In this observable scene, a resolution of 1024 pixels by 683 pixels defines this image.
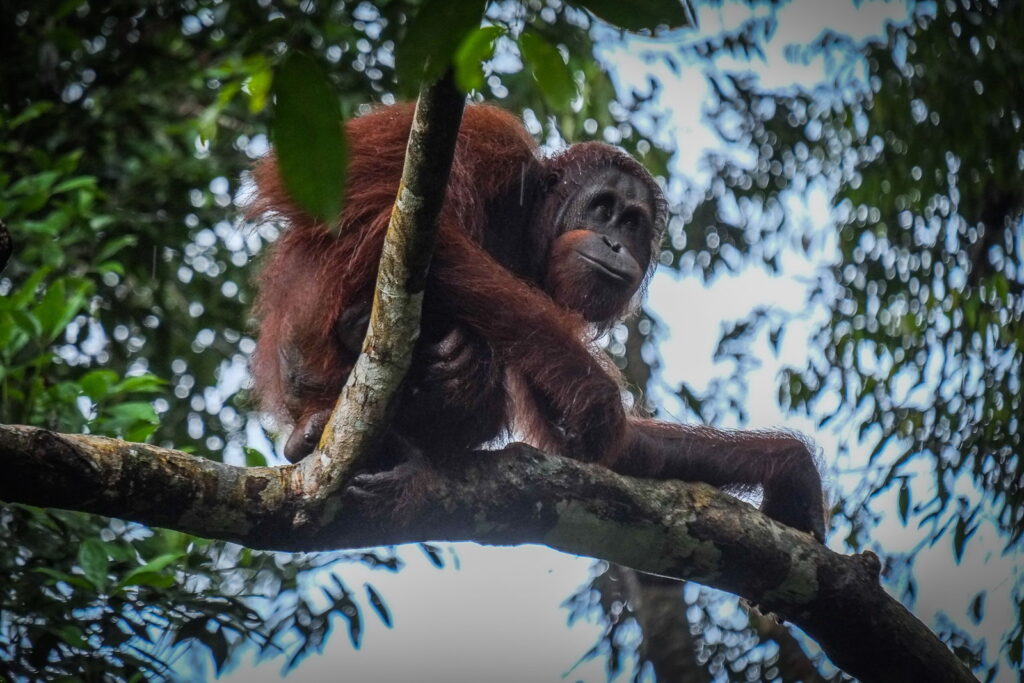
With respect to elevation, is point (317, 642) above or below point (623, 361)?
below

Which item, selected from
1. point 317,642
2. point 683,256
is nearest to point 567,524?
point 317,642

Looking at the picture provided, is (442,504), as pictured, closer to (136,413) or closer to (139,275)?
(136,413)

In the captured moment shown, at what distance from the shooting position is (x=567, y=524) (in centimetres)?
322

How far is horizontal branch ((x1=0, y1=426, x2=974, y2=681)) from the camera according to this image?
104 inches

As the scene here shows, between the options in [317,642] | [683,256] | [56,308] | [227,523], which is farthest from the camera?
[683,256]

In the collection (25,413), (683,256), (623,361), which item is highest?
(683,256)

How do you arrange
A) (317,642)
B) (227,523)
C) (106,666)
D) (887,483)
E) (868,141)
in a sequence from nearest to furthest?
(227,523), (106,666), (317,642), (887,483), (868,141)

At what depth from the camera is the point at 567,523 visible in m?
3.22

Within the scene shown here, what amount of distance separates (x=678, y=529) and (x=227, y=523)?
143 cm

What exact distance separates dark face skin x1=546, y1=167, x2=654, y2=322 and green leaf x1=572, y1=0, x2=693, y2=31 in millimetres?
2829

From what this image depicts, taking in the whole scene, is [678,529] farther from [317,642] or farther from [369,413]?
[317,642]

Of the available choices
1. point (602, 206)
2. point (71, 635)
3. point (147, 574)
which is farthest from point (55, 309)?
point (602, 206)

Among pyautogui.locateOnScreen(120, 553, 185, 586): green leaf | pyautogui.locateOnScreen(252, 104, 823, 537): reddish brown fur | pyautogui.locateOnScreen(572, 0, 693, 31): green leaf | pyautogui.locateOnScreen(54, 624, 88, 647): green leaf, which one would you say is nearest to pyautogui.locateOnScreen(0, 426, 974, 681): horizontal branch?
pyautogui.locateOnScreen(252, 104, 823, 537): reddish brown fur

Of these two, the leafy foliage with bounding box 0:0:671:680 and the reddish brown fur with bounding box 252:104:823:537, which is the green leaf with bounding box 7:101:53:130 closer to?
the leafy foliage with bounding box 0:0:671:680
